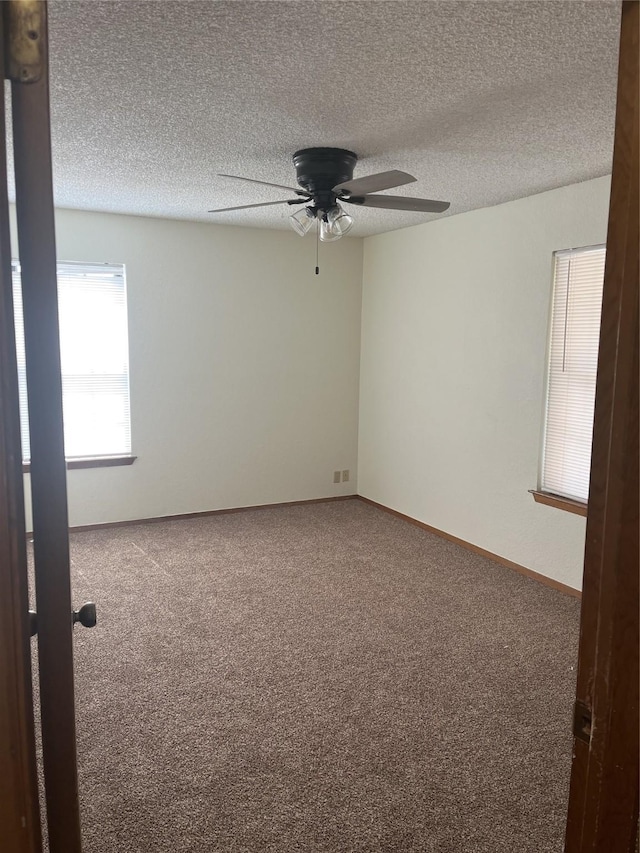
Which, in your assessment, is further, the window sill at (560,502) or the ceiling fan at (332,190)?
the window sill at (560,502)

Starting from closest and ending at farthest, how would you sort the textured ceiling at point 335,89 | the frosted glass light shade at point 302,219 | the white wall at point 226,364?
the textured ceiling at point 335,89, the frosted glass light shade at point 302,219, the white wall at point 226,364

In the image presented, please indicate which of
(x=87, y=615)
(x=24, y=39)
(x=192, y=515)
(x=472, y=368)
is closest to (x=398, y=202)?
(x=472, y=368)

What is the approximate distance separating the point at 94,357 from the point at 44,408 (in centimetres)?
418

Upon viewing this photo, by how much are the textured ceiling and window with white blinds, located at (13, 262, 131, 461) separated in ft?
3.90

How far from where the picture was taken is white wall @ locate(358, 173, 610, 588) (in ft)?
12.6

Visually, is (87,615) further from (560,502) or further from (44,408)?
(560,502)

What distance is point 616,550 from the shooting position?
96cm

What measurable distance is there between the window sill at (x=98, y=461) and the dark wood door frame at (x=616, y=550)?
4275mm

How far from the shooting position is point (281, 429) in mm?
5484

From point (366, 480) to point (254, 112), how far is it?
3806 millimetres

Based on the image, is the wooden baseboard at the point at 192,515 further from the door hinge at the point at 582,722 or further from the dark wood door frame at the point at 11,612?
the door hinge at the point at 582,722

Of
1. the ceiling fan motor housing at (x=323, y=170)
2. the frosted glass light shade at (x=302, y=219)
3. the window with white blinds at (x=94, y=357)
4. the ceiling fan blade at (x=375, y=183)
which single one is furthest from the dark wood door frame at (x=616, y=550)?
the window with white blinds at (x=94, y=357)

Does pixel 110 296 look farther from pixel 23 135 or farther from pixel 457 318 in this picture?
pixel 23 135

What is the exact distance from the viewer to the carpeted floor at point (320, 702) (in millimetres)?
1971
